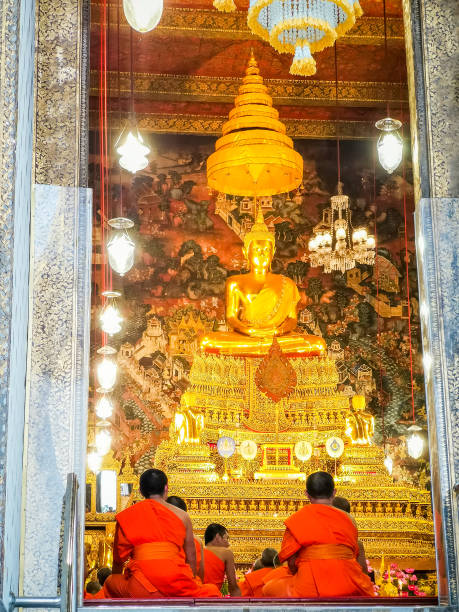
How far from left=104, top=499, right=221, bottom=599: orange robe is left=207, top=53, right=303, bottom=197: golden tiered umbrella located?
4320mm

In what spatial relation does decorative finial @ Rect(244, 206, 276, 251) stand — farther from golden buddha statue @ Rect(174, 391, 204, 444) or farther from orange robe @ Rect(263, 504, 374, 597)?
orange robe @ Rect(263, 504, 374, 597)

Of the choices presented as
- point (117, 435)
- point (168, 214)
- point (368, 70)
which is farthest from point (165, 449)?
point (368, 70)

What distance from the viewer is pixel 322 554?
4078 millimetres

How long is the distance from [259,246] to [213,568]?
15.9ft

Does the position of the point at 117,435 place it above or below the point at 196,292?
below

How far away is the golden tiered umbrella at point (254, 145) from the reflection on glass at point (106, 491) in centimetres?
314

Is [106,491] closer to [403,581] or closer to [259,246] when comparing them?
[259,246]

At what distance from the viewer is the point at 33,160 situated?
4.09 m

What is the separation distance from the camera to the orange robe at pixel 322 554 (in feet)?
13.2

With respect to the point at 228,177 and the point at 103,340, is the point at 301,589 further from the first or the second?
the point at 103,340

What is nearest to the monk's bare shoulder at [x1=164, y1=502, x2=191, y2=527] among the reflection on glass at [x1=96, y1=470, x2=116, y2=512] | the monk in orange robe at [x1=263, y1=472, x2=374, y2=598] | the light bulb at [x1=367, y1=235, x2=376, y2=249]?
the monk in orange robe at [x1=263, y1=472, x2=374, y2=598]

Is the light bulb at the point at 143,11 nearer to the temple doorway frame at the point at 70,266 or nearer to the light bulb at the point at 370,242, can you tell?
the temple doorway frame at the point at 70,266

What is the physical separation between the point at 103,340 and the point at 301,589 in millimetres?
Answer: 5722

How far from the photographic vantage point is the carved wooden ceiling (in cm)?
873
